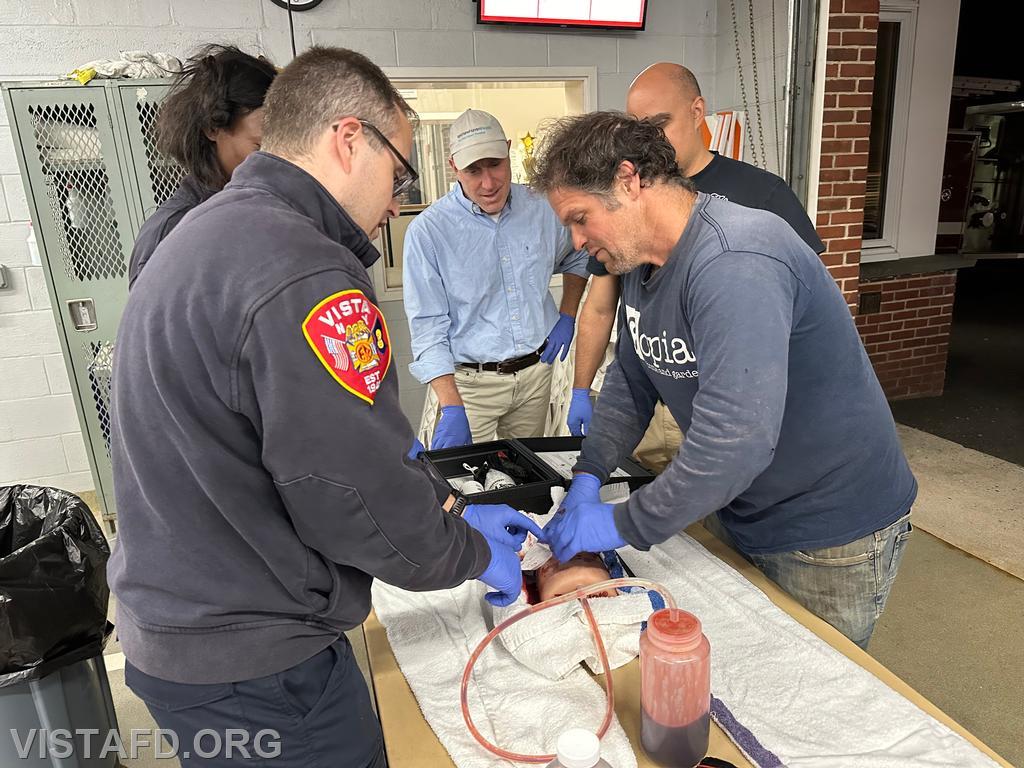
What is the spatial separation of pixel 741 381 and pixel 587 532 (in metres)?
0.42

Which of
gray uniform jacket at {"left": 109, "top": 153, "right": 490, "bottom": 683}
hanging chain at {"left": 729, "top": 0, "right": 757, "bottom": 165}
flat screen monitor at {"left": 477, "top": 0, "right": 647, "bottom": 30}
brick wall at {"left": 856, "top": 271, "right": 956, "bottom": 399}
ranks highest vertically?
flat screen monitor at {"left": 477, "top": 0, "right": 647, "bottom": 30}

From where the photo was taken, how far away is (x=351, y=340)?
843mm

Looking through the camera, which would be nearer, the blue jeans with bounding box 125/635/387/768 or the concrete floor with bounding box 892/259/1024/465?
the blue jeans with bounding box 125/635/387/768

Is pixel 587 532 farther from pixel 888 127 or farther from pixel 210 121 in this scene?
pixel 888 127

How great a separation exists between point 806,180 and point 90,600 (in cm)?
348

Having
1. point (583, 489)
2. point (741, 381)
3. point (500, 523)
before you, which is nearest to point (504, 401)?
point (583, 489)

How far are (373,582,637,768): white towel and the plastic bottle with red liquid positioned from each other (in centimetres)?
6

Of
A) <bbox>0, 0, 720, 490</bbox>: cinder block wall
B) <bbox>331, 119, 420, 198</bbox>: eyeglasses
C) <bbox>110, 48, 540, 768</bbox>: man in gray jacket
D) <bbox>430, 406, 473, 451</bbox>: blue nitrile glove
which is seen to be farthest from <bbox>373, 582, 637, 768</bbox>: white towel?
<bbox>0, 0, 720, 490</bbox>: cinder block wall

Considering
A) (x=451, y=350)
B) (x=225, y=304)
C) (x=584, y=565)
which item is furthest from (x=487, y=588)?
(x=451, y=350)

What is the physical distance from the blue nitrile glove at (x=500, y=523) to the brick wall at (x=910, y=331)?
3812 millimetres

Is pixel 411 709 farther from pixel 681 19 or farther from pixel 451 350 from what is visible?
pixel 681 19

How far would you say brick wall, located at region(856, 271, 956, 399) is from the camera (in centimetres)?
450

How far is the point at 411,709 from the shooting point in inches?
43.1

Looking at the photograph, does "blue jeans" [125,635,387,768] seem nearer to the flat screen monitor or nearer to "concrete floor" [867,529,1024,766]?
"concrete floor" [867,529,1024,766]
